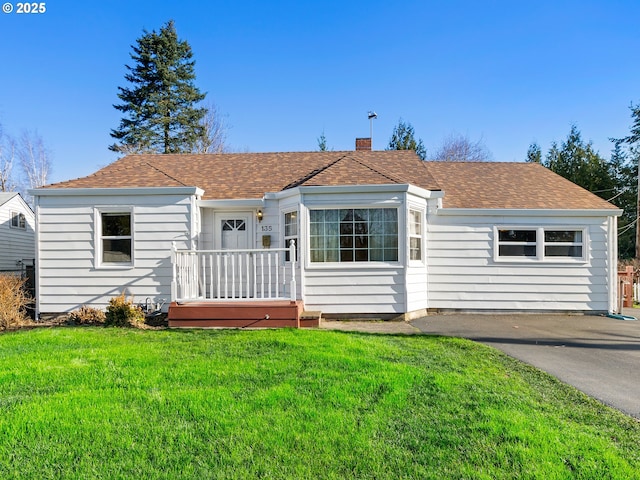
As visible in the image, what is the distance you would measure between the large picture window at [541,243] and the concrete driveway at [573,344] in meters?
1.56

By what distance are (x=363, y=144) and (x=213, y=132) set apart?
18.7 meters

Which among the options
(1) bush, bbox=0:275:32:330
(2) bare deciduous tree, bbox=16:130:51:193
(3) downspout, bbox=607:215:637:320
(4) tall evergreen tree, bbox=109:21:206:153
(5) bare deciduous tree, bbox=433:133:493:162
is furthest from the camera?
(5) bare deciduous tree, bbox=433:133:493:162

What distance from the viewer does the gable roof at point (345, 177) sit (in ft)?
30.0

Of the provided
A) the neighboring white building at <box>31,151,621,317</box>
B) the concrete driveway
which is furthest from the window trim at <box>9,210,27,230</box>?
the concrete driveway

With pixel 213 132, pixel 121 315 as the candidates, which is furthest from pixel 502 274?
pixel 213 132

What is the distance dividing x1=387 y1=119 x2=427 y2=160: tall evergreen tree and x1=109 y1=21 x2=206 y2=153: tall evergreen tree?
14.4 m

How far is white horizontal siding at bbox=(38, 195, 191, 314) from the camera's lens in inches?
348

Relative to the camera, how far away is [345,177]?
8789mm

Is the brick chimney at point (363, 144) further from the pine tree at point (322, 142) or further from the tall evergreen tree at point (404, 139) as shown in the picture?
the pine tree at point (322, 142)

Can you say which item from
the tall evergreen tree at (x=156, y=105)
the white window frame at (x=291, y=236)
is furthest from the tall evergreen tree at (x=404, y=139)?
the white window frame at (x=291, y=236)

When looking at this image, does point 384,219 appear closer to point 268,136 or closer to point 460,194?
point 460,194

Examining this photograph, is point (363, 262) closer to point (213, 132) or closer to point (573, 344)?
point (573, 344)

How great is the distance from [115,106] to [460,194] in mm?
26054

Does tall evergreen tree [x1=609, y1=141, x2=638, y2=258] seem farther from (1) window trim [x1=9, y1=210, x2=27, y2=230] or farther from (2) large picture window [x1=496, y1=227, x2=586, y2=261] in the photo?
(1) window trim [x1=9, y1=210, x2=27, y2=230]
